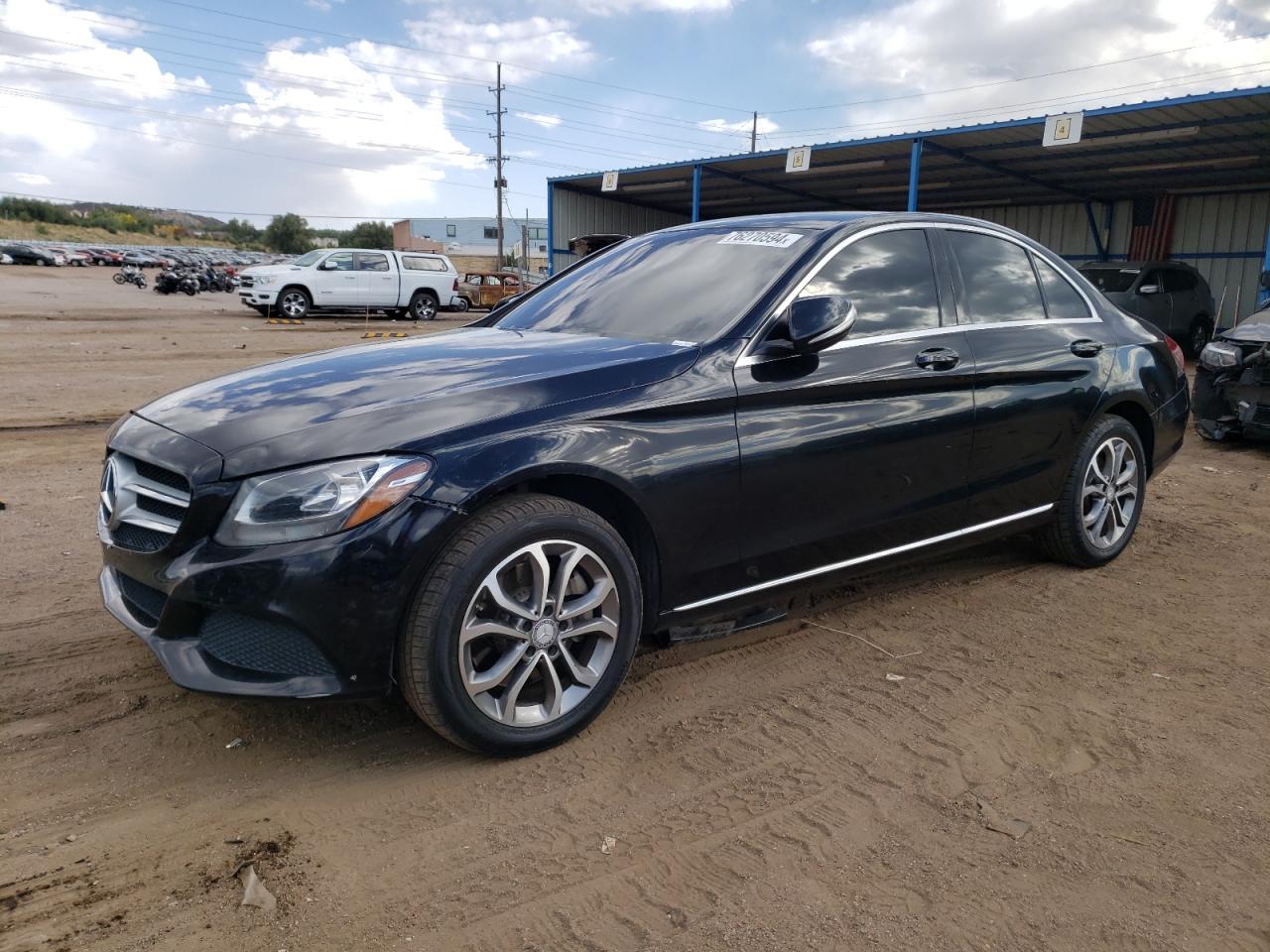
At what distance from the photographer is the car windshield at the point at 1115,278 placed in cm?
1526

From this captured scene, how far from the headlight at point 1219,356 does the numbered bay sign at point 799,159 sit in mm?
14520

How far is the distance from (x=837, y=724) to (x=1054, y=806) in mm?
697

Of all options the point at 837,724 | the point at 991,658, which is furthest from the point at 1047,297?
the point at 837,724

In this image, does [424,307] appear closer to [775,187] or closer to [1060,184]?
[775,187]

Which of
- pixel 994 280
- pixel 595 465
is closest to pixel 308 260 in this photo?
pixel 994 280

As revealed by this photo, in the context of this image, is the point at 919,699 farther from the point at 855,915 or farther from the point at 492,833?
the point at 492,833

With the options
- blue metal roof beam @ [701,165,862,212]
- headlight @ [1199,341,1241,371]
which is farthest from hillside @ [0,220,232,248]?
headlight @ [1199,341,1241,371]

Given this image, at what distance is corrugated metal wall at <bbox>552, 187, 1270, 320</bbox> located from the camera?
24062 mm

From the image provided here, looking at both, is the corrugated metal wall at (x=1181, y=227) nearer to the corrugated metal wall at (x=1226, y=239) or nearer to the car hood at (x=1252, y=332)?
the corrugated metal wall at (x=1226, y=239)

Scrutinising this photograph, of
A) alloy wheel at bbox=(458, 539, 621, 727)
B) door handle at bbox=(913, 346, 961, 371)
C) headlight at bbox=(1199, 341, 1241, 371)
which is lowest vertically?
alloy wheel at bbox=(458, 539, 621, 727)

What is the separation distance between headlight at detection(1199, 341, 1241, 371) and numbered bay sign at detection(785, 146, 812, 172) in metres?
14.5

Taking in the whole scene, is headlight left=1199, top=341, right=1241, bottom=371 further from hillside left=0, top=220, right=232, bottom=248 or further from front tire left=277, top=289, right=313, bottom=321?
hillside left=0, top=220, right=232, bottom=248

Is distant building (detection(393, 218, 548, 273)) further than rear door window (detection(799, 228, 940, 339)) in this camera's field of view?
Yes

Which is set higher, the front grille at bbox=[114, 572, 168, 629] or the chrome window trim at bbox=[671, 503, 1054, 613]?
the front grille at bbox=[114, 572, 168, 629]
